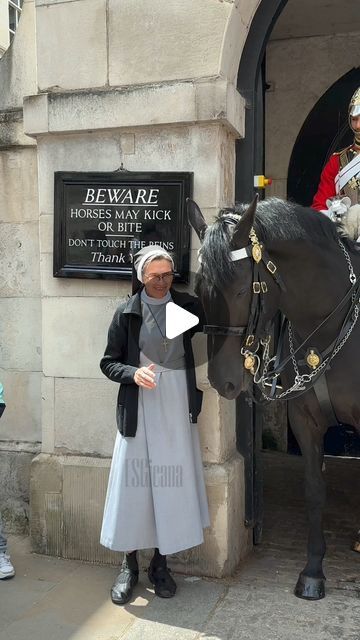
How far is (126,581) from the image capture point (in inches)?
144

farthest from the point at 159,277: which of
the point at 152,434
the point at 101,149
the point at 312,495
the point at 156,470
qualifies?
the point at 312,495

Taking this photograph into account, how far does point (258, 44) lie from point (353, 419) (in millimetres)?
2262

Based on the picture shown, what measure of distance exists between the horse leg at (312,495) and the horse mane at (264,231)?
3.22 feet

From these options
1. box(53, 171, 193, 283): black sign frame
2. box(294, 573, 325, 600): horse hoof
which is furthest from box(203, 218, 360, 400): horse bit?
box(294, 573, 325, 600): horse hoof

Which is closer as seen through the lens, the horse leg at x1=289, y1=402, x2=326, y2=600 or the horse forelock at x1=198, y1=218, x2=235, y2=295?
the horse forelock at x1=198, y1=218, x2=235, y2=295

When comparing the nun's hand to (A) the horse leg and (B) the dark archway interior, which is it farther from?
(B) the dark archway interior

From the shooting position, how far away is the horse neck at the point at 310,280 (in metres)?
3.19

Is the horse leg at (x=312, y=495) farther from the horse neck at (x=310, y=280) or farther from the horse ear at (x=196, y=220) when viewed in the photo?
the horse ear at (x=196, y=220)

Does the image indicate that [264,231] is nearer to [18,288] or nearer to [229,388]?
[229,388]

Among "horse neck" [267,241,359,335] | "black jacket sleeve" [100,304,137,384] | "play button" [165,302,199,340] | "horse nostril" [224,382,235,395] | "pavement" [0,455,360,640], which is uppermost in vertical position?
"horse neck" [267,241,359,335]

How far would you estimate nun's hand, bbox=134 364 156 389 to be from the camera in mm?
3227

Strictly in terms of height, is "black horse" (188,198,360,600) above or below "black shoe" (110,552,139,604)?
above

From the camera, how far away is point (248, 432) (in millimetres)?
4207

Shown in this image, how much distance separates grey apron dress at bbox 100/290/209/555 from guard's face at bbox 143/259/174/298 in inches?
2.7
